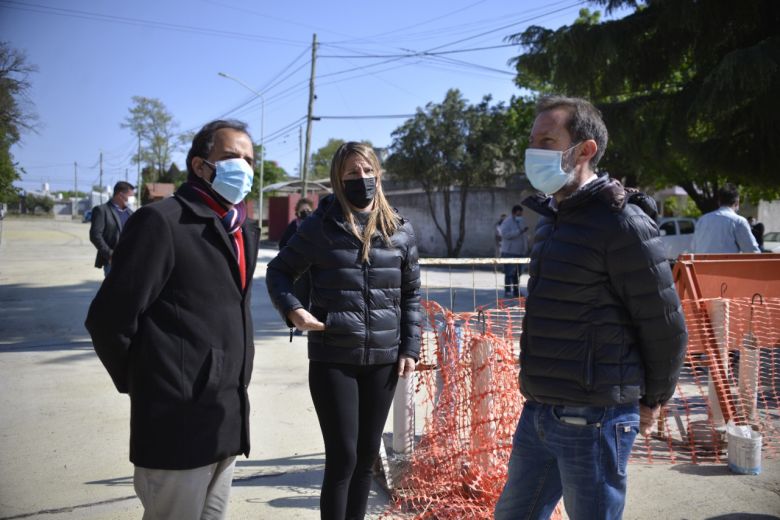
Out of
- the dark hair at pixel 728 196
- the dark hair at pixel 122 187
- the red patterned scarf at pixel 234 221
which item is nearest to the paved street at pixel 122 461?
the red patterned scarf at pixel 234 221

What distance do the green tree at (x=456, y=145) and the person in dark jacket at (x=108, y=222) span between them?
1944 cm

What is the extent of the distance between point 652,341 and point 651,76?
35.9 feet

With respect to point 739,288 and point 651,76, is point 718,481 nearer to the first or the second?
point 739,288

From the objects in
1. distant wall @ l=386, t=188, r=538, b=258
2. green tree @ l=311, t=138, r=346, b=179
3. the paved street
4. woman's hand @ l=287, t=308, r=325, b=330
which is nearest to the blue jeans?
woman's hand @ l=287, t=308, r=325, b=330

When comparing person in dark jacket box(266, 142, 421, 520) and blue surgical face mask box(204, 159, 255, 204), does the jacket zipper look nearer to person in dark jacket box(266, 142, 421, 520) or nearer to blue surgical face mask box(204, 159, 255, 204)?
person in dark jacket box(266, 142, 421, 520)

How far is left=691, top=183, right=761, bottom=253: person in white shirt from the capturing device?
21.4ft

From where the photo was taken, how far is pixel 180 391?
206 cm

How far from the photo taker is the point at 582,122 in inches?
88.7

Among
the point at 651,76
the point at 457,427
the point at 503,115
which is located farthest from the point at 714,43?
the point at 503,115

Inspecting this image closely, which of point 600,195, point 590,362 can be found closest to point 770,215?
point 600,195

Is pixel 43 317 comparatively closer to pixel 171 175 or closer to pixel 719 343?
pixel 719 343

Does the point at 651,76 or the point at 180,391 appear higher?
the point at 651,76

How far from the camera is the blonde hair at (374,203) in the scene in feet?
9.62

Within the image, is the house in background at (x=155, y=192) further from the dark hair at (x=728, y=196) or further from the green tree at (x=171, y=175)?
the green tree at (x=171, y=175)
